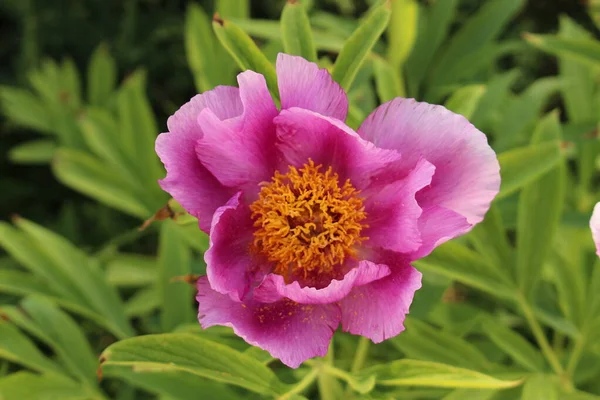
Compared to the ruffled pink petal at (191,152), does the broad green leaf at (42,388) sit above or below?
below

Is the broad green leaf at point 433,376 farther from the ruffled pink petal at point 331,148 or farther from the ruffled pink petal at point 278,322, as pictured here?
the ruffled pink petal at point 331,148

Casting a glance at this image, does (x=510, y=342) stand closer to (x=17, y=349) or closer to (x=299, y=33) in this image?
(x=299, y=33)

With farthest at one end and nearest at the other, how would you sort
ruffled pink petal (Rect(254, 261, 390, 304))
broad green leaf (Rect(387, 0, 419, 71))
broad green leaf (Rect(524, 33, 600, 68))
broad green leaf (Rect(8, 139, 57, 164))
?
broad green leaf (Rect(8, 139, 57, 164))
broad green leaf (Rect(387, 0, 419, 71))
broad green leaf (Rect(524, 33, 600, 68))
ruffled pink petal (Rect(254, 261, 390, 304))

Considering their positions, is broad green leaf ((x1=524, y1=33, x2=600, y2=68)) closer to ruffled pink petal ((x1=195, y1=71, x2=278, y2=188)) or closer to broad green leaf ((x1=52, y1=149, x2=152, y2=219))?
ruffled pink petal ((x1=195, y1=71, x2=278, y2=188))

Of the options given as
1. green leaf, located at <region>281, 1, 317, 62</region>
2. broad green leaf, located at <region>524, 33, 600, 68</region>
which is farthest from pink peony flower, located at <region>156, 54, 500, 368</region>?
broad green leaf, located at <region>524, 33, 600, 68</region>

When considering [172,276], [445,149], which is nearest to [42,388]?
[172,276]

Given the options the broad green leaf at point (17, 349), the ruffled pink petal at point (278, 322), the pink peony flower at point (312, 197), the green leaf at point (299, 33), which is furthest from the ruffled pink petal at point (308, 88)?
the broad green leaf at point (17, 349)

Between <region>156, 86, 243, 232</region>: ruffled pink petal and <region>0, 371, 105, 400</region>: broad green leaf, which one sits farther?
<region>0, 371, 105, 400</region>: broad green leaf
